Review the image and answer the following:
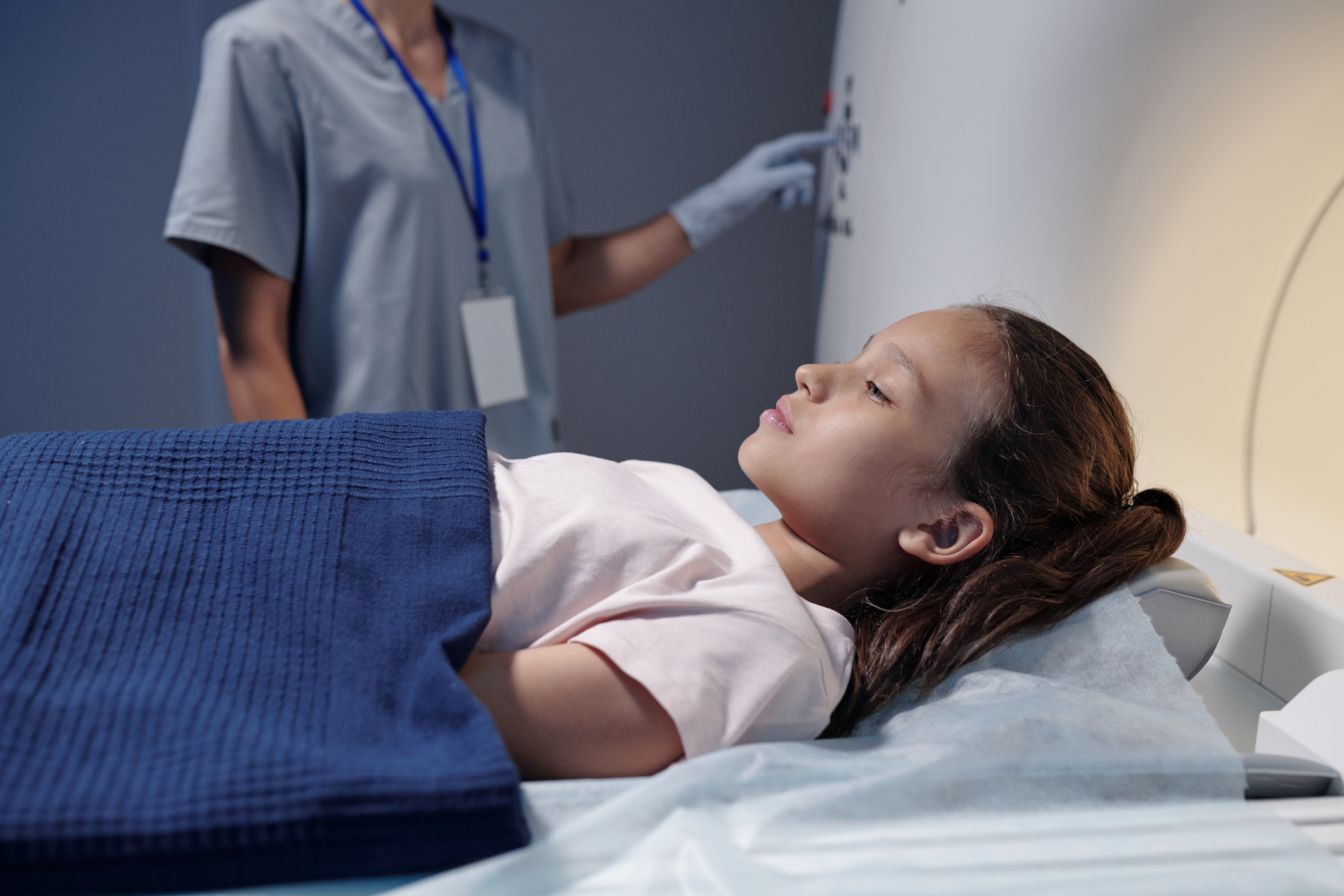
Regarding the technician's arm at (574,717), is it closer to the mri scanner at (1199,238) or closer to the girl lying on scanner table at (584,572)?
the girl lying on scanner table at (584,572)

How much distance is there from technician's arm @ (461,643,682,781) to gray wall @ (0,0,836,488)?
1.90 meters

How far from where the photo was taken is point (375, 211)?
1.46 meters

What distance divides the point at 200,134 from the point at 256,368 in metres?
0.35

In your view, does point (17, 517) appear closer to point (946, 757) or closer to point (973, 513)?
point (946, 757)

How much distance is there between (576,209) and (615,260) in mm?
609

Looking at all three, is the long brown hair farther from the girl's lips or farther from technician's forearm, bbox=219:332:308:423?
technician's forearm, bbox=219:332:308:423

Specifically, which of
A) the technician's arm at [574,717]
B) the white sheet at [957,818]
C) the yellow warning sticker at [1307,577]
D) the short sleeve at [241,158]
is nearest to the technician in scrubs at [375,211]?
the short sleeve at [241,158]

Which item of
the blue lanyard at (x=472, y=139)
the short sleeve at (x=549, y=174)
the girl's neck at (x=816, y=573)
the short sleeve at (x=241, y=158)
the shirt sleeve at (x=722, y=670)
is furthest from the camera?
the short sleeve at (x=549, y=174)

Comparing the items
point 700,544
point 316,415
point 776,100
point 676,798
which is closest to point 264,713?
point 676,798

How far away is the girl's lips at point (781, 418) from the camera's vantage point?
935 mm

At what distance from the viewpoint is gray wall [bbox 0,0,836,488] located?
2.10 metres

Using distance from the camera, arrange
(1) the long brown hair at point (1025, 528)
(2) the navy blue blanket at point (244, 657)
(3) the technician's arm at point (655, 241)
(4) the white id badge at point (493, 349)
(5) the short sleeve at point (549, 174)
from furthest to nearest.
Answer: (3) the technician's arm at point (655, 241) < (5) the short sleeve at point (549, 174) < (4) the white id badge at point (493, 349) < (1) the long brown hair at point (1025, 528) < (2) the navy blue blanket at point (244, 657)

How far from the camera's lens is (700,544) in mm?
777

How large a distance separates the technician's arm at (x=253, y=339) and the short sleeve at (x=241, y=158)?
0.10 feet
